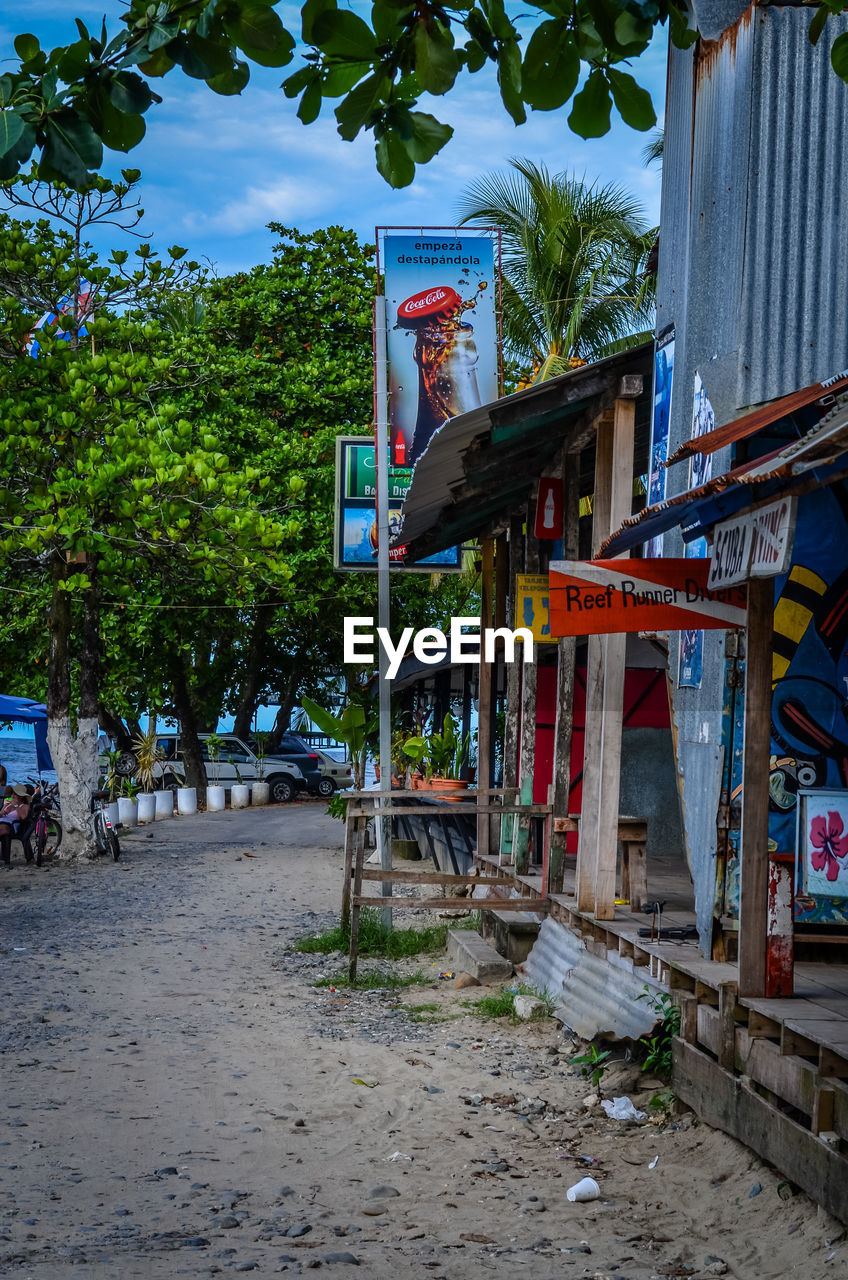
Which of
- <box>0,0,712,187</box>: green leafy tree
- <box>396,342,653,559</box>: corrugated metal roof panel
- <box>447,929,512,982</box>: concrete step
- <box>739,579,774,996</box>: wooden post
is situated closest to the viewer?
<box>0,0,712,187</box>: green leafy tree

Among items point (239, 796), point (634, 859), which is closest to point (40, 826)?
point (634, 859)

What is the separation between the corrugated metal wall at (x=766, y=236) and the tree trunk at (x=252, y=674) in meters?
22.8

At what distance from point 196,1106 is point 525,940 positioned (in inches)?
152

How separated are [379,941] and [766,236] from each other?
6872 mm

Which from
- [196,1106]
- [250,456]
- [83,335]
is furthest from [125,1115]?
[250,456]

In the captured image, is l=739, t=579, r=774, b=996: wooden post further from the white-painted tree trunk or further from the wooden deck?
the white-painted tree trunk

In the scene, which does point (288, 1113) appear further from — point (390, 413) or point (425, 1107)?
point (390, 413)

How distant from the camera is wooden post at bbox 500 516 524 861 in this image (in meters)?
12.0

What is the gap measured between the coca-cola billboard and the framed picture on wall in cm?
657

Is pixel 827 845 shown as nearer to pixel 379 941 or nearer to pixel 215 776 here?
pixel 379 941

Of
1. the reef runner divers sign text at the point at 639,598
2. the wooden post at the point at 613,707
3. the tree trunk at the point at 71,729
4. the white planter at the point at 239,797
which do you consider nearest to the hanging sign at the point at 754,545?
the reef runner divers sign text at the point at 639,598

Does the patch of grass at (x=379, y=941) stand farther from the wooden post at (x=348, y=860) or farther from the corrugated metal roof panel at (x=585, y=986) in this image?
the corrugated metal roof panel at (x=585, y=986)

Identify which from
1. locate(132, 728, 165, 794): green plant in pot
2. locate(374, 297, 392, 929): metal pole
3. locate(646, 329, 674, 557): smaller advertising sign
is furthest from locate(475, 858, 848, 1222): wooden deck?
locate(132, 728, 165, 794): green plant in pot

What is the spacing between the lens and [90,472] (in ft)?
49.4
